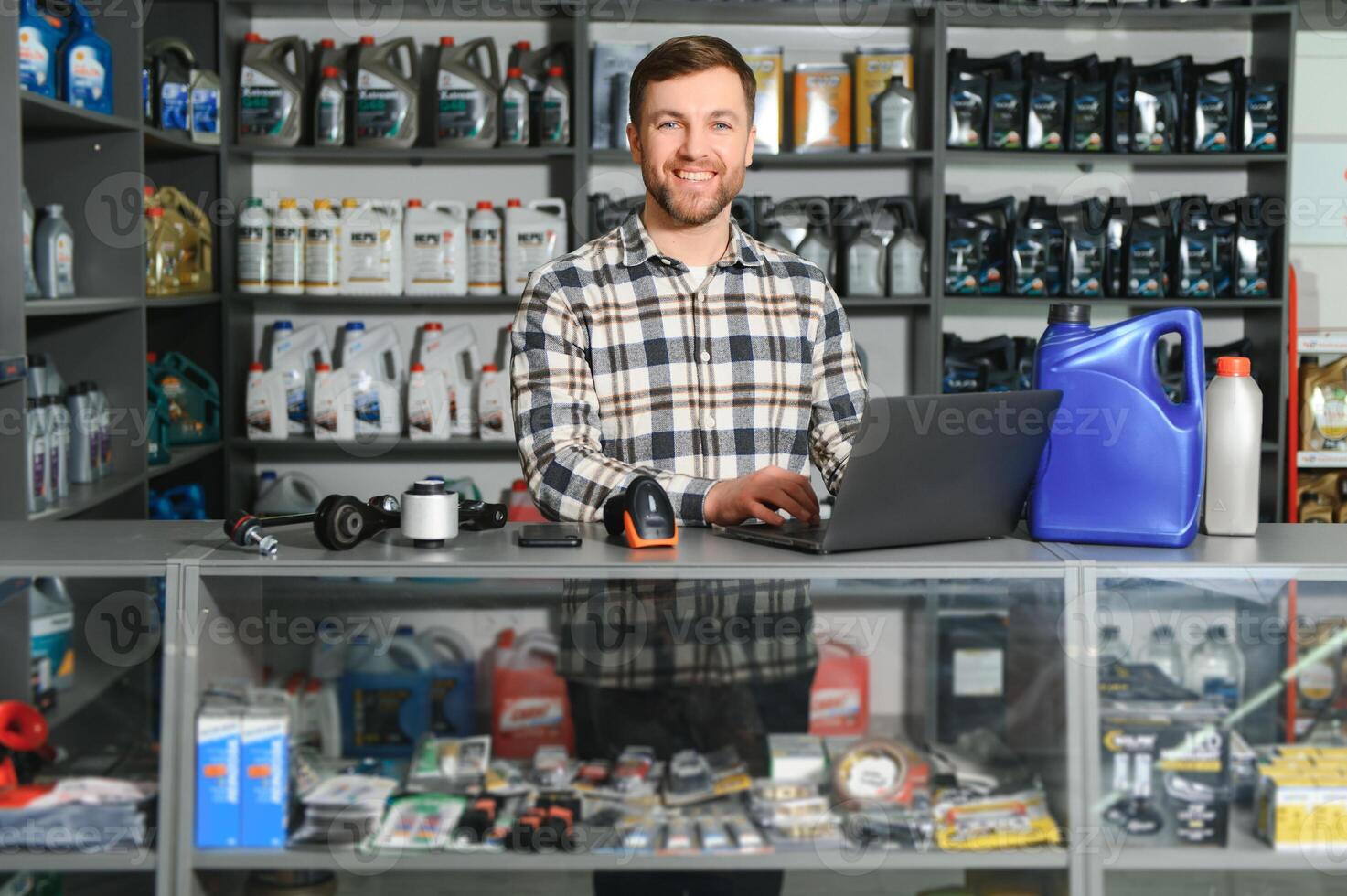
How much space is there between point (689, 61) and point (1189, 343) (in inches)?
34.9

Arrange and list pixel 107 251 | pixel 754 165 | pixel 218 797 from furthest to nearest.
Answer: pixel 754 165
pixel 107 251
pixel 218 797

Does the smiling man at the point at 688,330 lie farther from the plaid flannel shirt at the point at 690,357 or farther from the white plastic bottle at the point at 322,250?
the white plastic bottle at the point at 322,250

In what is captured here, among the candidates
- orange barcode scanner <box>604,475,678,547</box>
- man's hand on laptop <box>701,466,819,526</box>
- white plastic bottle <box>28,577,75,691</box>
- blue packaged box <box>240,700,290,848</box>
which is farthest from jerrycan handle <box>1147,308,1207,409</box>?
white plastic bottle <box>28,577,75,691</box>

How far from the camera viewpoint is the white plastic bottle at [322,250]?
4.16m

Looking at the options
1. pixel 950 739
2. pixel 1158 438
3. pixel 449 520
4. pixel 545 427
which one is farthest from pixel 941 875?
pixel 545 427

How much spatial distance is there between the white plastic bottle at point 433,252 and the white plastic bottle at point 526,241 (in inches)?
5.8

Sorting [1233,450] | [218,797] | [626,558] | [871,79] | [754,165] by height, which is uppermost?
[871,79]

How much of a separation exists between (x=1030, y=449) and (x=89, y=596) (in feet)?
3.48

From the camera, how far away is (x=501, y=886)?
1.42 meters

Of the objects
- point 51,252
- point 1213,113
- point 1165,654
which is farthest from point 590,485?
point 1213,113

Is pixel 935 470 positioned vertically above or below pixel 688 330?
below

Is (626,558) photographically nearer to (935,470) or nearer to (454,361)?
(935,470)

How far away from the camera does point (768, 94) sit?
164 inches

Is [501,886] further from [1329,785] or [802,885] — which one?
[1329,785]
